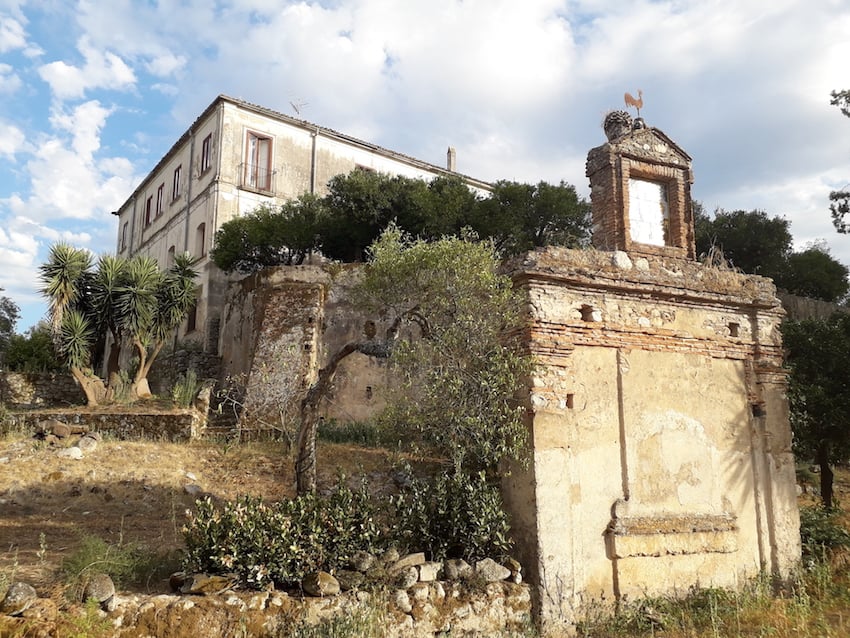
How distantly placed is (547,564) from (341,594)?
2323mm

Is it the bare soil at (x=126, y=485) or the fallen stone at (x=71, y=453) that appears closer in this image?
the bare soil at (x=126, y=485)

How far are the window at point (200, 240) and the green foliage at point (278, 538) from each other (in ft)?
59.7

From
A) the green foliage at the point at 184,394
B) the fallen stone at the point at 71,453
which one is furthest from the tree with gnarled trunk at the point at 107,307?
the fallen stone at the point at 71,453

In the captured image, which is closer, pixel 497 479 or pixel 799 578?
pixel 497 479

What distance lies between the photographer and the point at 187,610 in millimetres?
6055

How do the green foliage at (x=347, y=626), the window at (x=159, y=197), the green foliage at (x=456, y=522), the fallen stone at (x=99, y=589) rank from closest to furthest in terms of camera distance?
the fallen stone at (x=99, y=589)
the green foliage at (x=347, y=626)
the green foliage at (x=456, y=522)
the window at (x=159, y=197)

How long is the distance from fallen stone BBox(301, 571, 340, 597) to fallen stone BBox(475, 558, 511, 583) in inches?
59.5

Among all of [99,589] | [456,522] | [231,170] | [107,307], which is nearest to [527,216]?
[231,170]

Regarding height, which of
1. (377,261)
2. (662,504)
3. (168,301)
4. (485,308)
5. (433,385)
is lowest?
(662,504)

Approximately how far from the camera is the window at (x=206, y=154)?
79.7ft

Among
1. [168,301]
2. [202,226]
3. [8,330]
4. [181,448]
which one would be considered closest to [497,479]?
[181,448]

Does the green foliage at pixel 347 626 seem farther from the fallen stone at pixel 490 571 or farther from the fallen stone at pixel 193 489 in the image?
the fallen stone at pixel 193 489

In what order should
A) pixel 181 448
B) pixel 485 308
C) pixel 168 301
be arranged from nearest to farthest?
pixel 485 308 < pixel 181 448 < pixel 168 301

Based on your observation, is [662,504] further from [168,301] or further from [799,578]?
[168,301]
